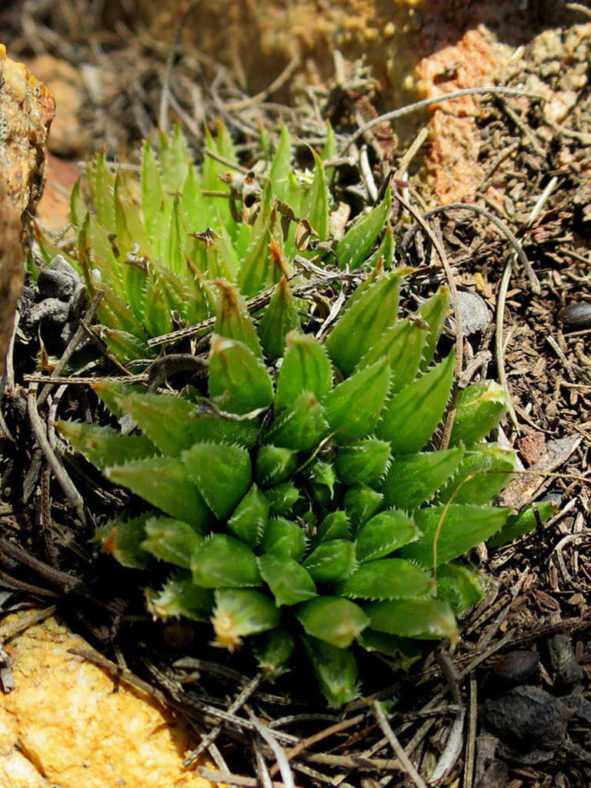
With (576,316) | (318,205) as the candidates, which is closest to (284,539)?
(318,205)

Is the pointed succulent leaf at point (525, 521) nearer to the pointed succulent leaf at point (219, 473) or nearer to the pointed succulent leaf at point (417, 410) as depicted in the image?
the pointed succulent leaf at point (417, 410)

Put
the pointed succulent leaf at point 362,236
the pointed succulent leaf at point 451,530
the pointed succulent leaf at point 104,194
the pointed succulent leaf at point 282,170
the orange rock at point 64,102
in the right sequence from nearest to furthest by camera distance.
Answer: the pointed succulent leaf at point 451,530
the pointed succulent leaf at point 362,236
the pointed succulent leaf at point 104,194
the pointed succulent leaf at point 282,170
the orange rock at point 64,102

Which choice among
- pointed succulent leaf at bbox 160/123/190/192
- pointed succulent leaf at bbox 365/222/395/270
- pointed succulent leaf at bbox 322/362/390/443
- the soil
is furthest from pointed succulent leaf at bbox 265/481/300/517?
pointed succulent leaf at bbox 160/123/190/192

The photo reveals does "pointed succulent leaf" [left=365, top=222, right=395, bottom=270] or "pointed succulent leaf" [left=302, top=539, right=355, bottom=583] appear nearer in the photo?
"pointed succulent leaf" [left=302, top=539, right=355, bottom=583]

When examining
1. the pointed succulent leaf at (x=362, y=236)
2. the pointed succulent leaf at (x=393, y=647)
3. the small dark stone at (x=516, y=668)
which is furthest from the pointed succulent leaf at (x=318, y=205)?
the small dark stone at (x=516, y=668)

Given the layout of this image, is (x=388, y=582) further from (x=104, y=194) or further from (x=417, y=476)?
(x=104, y=194)

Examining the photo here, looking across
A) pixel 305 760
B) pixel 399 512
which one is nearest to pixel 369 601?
pixel 399 512

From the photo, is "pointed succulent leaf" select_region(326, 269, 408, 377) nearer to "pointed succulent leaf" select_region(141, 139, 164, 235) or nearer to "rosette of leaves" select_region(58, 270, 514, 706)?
"rosette of leaves" select_region(58, 270, 514, 706)

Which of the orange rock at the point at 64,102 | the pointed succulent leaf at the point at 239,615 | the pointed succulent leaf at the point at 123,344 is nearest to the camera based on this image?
the pointed succulent leaf at the point at 239,615
